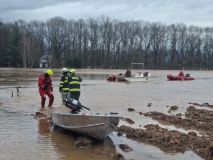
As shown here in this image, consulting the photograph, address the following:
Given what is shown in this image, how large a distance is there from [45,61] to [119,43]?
94.3ft

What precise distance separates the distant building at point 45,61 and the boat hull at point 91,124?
106 meters

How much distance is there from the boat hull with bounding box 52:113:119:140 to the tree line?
11388 centimetres

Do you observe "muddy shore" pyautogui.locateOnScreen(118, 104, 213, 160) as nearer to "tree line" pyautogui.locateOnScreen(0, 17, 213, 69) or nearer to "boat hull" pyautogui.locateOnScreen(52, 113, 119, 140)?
"boat hull" pyautogui.locateOnScreen(52, 113, 119, 140)

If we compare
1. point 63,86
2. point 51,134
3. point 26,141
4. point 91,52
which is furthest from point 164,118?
point 91,52

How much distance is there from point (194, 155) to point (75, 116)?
354 cm

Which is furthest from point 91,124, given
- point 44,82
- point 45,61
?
point 45,61

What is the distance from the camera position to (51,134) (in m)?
14.6

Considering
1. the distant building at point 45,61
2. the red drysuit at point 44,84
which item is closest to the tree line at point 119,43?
the distant building at point 45,61

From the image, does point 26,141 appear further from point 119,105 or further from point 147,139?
point 119,105

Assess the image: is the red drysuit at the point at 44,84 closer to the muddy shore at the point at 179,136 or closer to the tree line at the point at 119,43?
the muddy shore at the point at 179,136

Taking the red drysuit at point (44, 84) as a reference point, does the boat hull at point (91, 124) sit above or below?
below

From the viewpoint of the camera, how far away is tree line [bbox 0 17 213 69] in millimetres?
135375

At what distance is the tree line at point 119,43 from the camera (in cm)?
13538

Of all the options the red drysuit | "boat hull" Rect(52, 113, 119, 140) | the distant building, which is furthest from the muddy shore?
the distant building
